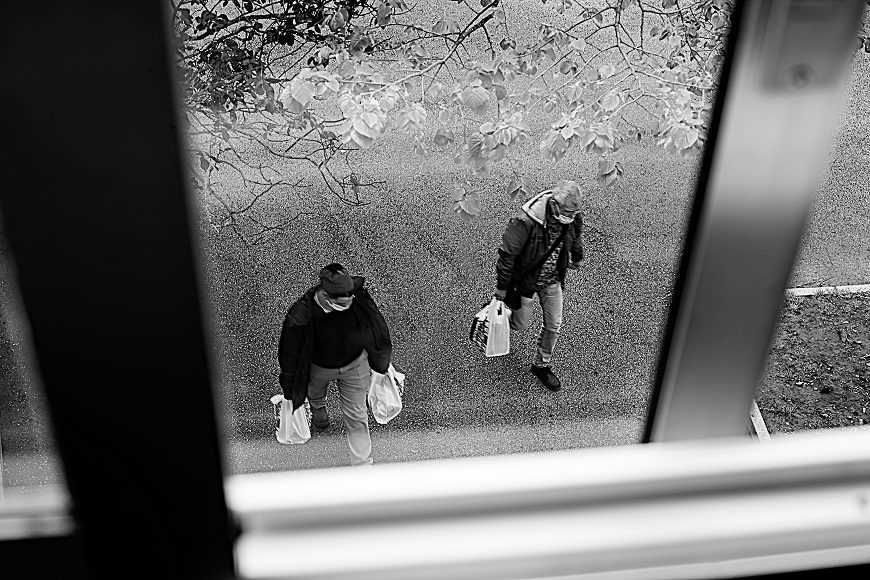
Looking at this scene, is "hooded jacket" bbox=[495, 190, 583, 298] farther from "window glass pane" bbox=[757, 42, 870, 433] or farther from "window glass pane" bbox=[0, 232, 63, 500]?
"window glass pane" bbox=[0, 232, 63, 500]

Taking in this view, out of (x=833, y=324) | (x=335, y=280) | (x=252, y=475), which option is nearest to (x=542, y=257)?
(x=335, y=280)

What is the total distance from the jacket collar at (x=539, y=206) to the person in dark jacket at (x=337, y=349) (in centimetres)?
47

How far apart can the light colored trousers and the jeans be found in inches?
18.1

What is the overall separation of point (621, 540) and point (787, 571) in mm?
149

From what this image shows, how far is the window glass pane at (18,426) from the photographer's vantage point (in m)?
0.64

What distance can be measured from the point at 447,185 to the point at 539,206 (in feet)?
0.80

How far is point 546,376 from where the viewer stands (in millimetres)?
1894

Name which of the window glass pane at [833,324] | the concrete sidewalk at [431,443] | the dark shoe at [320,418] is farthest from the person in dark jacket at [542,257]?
the window glass pane at [833,324]

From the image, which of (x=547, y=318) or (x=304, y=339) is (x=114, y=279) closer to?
→ (x=304, y=339)

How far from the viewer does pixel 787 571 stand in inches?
24.4

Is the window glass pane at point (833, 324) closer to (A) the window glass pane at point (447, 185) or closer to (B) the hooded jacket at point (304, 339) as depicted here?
(A) the window glass pane at point (447, 185)

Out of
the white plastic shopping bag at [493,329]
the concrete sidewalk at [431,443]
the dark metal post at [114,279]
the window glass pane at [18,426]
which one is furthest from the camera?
the white plastic shopping bag at [493,329]

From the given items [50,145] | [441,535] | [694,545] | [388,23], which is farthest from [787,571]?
[388,23]

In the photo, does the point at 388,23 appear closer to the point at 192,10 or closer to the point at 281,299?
the point at 192,10
